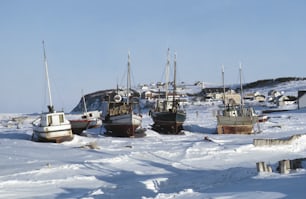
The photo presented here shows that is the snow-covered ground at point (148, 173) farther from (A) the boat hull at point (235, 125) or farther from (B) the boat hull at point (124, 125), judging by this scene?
(A) the boat hull at point (235, 125)

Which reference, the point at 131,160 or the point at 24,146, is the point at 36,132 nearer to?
the point at 24,146

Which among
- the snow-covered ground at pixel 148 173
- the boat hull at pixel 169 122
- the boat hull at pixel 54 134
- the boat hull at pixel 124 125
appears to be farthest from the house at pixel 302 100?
the boat hull at pixel 54 134

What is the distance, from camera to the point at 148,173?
15.3m

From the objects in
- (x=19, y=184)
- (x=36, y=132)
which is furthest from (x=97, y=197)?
(x=36, y=132)

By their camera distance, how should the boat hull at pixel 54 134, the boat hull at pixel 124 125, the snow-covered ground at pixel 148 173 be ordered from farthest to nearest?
the boat hull at pixel 124 125
the boat hull at pixel 54 134
the snow-covered ground at pixel 148 173

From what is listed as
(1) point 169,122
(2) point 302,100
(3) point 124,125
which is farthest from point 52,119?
(2) point 302,100

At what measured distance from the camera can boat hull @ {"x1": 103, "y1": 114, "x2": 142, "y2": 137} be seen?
31672 mm

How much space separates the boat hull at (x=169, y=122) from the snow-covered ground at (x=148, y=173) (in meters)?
10.7

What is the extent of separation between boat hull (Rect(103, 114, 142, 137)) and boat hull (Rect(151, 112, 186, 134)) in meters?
3.47

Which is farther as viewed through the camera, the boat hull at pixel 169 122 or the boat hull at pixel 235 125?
the boat hull at pixel 169 122

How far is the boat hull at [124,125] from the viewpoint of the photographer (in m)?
31.7

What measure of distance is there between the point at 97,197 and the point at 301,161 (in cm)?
708

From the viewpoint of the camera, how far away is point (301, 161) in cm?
1466

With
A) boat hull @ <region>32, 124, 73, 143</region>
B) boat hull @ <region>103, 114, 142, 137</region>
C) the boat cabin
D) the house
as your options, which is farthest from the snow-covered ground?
the house
